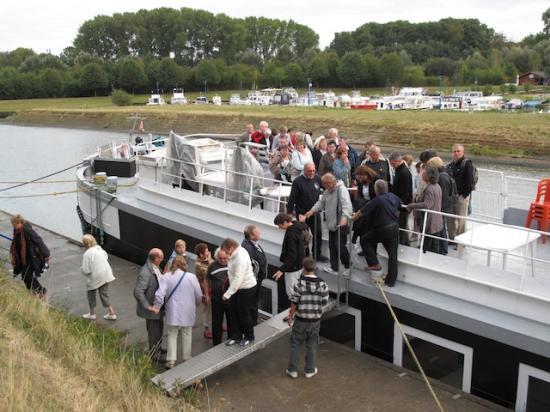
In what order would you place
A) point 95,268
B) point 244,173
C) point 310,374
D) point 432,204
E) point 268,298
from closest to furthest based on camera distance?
point 310,374 → point 432,204 → point 95,268 → point 268,298 → point 244,173

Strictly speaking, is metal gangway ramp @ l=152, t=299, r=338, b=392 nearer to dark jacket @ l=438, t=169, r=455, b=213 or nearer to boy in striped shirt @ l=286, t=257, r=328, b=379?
boy in striped shirt @ l=286, t=257, r=328, b=379

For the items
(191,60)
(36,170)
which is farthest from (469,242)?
(191,60)

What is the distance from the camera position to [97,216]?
559 inches

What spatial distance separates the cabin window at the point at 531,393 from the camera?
21.7ft

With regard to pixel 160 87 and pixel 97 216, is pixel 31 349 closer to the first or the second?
pixel 97 216

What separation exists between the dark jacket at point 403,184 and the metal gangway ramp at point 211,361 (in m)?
2.43

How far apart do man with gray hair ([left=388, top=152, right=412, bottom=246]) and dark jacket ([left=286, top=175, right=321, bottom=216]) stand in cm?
111

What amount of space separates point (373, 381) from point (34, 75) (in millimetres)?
114551

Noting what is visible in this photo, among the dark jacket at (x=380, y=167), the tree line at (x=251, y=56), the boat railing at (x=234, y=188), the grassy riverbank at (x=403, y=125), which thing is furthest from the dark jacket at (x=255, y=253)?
the tree line at (x=251, y=56)

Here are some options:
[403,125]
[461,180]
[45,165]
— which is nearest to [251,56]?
[403,125]

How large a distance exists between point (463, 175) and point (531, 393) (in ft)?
11.0

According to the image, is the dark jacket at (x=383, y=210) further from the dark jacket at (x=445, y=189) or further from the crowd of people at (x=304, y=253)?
the dark jacket at (x=445, y=189)

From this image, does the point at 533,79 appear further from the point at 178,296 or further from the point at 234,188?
the point at 178,296

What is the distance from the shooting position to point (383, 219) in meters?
7.40
